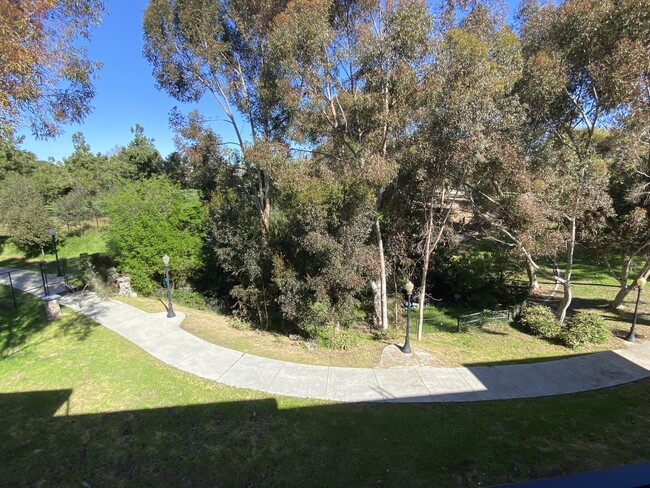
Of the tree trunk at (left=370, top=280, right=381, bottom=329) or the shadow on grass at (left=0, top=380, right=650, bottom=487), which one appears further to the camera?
the tree trunk at (left=370, top=280, right=381, bottom=329)

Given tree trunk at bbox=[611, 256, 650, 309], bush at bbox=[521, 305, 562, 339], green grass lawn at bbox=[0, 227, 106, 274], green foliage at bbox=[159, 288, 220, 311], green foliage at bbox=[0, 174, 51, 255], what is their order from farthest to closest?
green grass lawn at bbox=[0, 227, 106, 274] < green foliage at bbox=[0, 174, 51, 255] < green foliage at bbox=[159, 288, 220, 311] < tree trunk at bbox=[611, 256, 650, 309] < bush at bbox=[521, 305, 562, 339]

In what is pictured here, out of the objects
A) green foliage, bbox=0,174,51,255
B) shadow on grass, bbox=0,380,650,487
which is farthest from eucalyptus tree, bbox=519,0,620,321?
green foliage, bbox=0,174,51,255

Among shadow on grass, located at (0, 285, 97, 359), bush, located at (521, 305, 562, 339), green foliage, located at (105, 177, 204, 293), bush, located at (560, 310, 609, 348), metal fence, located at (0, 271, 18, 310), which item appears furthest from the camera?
green foliage, located at (105, 177, 204, 293)

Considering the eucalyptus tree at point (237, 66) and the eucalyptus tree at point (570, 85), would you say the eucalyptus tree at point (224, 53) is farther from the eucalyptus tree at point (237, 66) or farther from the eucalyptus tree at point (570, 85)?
the eucalyptus tree at point (570, 85)

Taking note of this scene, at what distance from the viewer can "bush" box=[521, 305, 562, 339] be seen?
11570 millimetres

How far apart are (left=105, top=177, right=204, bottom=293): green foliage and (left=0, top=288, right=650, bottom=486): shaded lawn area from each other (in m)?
6.85

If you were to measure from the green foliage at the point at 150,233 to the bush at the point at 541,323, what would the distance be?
1384cm

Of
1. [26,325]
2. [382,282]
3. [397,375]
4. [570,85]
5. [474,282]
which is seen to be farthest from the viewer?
[474,282]

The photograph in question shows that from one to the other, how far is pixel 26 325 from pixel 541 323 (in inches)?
693

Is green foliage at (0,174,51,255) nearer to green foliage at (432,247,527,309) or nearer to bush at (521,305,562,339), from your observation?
green foliage at (432,247,527,309)

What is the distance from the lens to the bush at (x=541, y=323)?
11.6 m

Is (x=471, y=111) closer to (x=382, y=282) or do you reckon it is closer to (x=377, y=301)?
(x=382, y=282)

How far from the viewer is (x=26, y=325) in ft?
36.8

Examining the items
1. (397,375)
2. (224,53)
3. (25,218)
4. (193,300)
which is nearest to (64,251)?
(25,218)
